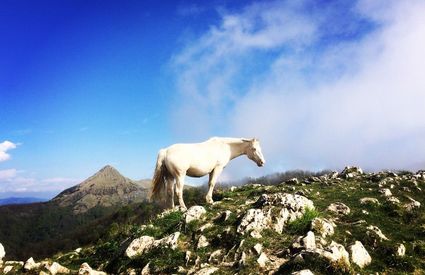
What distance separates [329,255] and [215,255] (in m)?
3.98

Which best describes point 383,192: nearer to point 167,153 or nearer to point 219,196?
point 219,196

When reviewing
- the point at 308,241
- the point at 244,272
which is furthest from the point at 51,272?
the point at 308,241

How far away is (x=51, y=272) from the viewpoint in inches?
573

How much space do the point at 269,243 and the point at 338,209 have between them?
6138 mm

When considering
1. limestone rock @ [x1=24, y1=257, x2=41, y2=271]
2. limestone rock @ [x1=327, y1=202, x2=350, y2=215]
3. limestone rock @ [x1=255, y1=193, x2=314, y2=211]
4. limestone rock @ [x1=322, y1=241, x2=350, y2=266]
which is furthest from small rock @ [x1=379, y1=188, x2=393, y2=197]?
limestone rock @ [x1=24, y1=257, x2=41, y2=271]

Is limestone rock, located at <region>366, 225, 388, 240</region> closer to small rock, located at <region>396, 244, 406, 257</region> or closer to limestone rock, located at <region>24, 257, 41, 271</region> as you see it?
small rock, located at <region>396, 244, 406, 257</region>

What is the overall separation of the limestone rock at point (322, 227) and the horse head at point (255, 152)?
33.9ft

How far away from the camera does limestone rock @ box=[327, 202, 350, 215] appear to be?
59.7 ft

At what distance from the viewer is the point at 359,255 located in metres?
13.0

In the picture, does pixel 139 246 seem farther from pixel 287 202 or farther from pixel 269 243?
pixel 287 202

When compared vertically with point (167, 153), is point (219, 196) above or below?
below

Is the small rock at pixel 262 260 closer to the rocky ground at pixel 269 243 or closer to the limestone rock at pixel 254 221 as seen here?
the rocky ground at pixel 269 243

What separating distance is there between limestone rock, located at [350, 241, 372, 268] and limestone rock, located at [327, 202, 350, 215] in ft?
16.0

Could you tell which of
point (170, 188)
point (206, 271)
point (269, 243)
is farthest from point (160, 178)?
point (206, 271)
